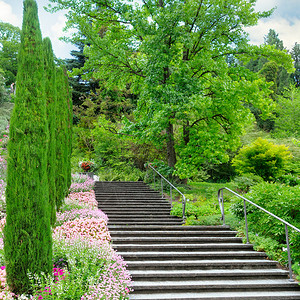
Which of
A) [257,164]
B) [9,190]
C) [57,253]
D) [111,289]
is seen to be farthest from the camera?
[257,164]

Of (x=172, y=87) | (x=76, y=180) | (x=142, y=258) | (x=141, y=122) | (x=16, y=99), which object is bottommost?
(x=142, y=258)

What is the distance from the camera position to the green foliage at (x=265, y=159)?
568 inches

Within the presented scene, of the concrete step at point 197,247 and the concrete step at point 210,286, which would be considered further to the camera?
the concrete step at point 197,247

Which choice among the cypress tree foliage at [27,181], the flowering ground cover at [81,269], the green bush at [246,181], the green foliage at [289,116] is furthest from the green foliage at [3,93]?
the green foliage at [289,116]

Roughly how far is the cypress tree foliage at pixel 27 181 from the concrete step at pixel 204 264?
2.33 metres

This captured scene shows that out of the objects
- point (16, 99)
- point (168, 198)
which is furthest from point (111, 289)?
point (168, 198)

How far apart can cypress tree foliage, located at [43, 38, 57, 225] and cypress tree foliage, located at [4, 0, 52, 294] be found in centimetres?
237

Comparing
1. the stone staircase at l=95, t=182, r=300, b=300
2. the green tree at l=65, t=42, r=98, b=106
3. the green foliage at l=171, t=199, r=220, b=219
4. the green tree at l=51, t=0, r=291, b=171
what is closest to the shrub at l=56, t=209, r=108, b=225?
the stone staircase at l=95, t=182, r=300, b=300

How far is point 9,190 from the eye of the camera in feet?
15.1

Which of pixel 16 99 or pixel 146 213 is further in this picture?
pixel 146 213

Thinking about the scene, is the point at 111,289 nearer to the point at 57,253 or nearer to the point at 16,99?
the point at 57,253

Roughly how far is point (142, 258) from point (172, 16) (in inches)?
365

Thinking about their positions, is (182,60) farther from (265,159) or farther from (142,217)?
(142,217)

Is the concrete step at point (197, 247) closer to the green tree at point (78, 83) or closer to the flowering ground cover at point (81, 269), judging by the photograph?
the flowering ground cover at point (81, 269)
